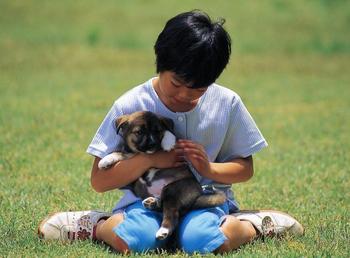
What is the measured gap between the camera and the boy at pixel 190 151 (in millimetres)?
4547

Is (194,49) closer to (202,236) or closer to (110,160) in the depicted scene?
(110,160)

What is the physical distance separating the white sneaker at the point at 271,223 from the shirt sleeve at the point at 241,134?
377 mm

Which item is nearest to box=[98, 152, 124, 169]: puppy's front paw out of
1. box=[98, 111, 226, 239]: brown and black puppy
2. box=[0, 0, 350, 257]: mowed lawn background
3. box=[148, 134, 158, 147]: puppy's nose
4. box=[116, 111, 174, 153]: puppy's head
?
box=[98, 111, 226, 239]: brown and black puppy

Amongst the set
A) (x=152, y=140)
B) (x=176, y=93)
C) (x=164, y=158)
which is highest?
(x=176, y=93)

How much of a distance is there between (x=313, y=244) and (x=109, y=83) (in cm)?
1199

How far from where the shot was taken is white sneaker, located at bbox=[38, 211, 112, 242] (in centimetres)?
494

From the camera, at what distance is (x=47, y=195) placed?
6598 mm

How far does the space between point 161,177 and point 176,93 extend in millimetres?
510

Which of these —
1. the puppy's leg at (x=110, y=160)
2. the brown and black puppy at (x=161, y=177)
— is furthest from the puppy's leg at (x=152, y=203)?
the puppy's leg at (x=110, y=160)

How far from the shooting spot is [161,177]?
4.77 metres

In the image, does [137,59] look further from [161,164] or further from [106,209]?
[161,164]

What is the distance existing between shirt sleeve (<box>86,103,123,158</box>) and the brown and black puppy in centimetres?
6

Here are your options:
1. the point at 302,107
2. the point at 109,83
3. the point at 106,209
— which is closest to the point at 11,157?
the point at 106,209

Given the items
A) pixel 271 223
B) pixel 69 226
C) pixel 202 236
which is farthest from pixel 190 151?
pixel 69 226
